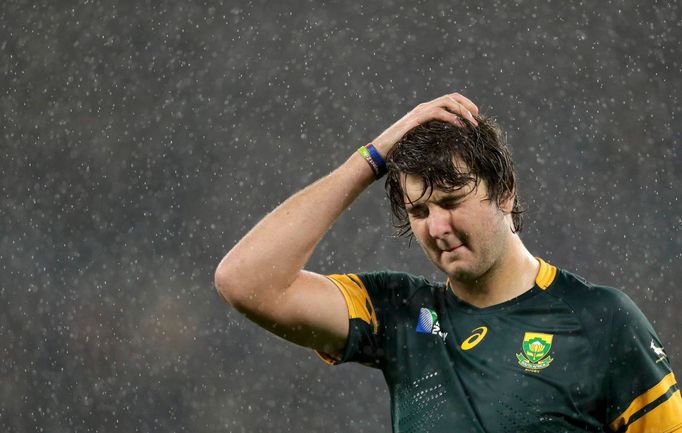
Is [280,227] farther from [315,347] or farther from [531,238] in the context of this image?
[531,238]

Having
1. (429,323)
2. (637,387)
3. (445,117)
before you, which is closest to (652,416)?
(637,387)

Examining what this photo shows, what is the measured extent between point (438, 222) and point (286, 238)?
335mm

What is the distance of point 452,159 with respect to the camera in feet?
7.31

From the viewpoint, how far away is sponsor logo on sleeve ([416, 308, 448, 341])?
7.53 ft

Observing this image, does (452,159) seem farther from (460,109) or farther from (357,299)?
(357,299)

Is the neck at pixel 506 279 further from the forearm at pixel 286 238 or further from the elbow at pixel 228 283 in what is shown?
the elbow at pixel 228 283

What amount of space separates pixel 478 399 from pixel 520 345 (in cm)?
14

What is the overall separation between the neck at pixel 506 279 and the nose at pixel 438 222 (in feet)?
0.53

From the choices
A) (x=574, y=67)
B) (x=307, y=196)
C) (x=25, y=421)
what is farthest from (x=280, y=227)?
(x=25, y=421)

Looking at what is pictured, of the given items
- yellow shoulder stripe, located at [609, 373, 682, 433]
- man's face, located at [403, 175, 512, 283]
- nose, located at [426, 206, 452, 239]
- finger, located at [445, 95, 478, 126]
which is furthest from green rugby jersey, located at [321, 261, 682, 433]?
finger, located at [445, 95, 478, 126]

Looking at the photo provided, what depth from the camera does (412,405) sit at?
2.23 metres

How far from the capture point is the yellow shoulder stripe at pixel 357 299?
231 centimetres

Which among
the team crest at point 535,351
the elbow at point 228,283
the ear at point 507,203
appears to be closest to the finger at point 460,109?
the ear at point 507,203

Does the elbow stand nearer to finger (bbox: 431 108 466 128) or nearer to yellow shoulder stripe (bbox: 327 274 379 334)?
yellow shoulder stripe (bbox: 327 274 379 334)
